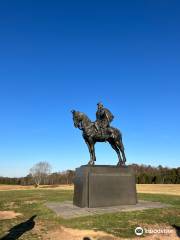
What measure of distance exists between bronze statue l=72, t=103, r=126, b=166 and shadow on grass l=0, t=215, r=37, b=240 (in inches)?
177

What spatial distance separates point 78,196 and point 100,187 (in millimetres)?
1214

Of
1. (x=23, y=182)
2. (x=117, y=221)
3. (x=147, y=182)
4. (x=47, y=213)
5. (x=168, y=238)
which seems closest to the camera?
(x=168, y=238)

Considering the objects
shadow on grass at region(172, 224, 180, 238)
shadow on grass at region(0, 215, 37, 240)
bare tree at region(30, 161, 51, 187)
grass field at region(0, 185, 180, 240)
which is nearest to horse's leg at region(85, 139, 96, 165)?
grass field at region(0, 185, 180, 240)

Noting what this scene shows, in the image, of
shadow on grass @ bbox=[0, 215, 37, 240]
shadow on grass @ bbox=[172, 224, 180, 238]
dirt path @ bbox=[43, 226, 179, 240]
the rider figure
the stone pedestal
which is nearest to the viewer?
dirt path @ bbox=[43, 226, 179, 240]

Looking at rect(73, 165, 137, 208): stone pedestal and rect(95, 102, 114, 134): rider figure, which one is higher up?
rect(95, 102, 114, 134): rider figure

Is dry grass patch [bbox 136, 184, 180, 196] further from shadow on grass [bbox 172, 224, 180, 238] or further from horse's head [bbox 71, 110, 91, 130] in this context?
shadow on grass [bbox 172, 224, 180, 238]

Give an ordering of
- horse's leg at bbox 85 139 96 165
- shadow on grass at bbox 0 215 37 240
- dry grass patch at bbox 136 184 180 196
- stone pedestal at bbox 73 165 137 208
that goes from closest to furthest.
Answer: shadow on grass at bbox 0 215 37 240, stone pedestal at bbox 73 165 137 208, horse's leg at bbox 85 139 96 165, dry grass patch at bbox 136 184 180 196

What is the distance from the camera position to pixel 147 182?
49.8 m

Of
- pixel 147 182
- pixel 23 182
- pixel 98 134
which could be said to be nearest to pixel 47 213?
pixel 98 134

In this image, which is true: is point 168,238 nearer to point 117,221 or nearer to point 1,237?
point 117,221

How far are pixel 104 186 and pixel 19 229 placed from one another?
15.8ft

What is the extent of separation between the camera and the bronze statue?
12.9 metres

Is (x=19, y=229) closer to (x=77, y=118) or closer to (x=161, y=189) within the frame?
(x=77, y=118)

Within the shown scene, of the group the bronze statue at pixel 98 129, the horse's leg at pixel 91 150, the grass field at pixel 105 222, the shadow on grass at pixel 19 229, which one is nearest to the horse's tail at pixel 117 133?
the bronze statue at pixel 98 129
